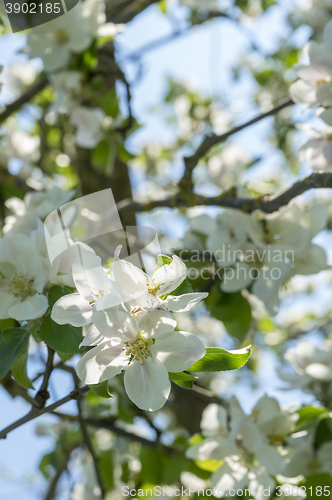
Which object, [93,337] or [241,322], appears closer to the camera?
[93,337]

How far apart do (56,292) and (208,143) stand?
667 mm

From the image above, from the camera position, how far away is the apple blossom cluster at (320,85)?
949 mm

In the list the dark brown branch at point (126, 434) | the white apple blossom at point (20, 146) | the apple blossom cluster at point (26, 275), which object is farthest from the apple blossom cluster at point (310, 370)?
the white apple blossom at point (20, 146)

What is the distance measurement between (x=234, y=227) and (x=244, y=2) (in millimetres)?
1940

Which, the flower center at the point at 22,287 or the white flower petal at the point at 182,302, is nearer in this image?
the white flower petal at the point at 182,302

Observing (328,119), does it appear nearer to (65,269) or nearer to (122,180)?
(65,269)

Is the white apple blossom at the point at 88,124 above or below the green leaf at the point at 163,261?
below

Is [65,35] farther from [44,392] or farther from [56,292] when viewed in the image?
[44,392]

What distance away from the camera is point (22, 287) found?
77cm

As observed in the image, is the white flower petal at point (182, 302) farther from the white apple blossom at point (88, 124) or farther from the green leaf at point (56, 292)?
the white apple blossom at point (88, 124)

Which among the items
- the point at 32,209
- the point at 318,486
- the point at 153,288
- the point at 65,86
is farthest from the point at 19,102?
the point at 318,486

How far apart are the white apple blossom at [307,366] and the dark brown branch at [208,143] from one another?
2.07ft

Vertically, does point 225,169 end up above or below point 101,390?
below

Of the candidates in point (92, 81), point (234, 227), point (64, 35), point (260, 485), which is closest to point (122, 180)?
point (92, 81)
